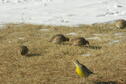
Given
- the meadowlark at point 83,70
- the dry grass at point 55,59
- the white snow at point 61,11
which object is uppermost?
the meadowlark at point 83,70

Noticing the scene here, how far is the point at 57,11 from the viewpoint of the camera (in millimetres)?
21469

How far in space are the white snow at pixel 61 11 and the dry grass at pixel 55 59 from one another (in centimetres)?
284

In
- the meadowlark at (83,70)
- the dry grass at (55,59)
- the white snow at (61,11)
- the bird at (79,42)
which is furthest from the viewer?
the white snow at (61,11)

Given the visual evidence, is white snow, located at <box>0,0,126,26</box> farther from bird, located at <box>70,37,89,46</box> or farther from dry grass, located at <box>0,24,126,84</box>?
bird, located at <box>70,37,89,46</box>

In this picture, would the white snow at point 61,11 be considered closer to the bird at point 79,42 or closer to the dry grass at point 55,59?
the dry grass at point 55,59

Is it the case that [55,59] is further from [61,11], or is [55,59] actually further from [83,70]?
[61,11]

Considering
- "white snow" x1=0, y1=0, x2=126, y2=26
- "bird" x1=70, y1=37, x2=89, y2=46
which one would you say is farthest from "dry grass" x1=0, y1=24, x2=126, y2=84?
"white snow" x1=0, y1=0, x2=126, y2=26

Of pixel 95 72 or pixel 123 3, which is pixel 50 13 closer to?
pixel 123 3

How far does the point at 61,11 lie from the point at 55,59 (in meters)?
10.1

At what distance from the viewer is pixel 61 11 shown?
21.4 m

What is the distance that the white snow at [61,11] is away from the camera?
1911 centimetres

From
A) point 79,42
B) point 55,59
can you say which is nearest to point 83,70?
point 55,59

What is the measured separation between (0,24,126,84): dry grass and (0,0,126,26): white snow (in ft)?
9.32

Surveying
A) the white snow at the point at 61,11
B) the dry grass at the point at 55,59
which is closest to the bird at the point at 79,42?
the dry grass at the point at 55,59
